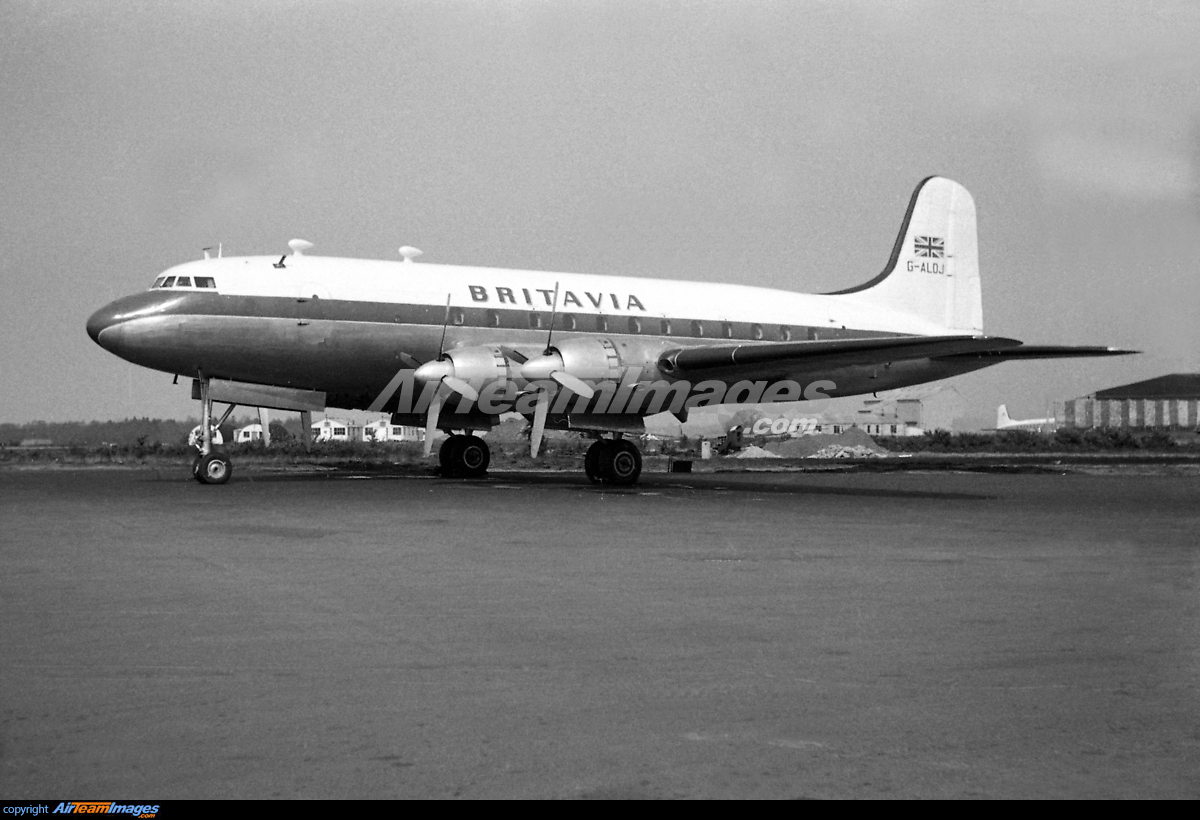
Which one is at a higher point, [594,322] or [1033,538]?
[594,322]

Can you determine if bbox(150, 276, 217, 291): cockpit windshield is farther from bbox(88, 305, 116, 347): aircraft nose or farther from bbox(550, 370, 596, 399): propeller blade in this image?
bbox(550, 370, 596, 399): propeller blade

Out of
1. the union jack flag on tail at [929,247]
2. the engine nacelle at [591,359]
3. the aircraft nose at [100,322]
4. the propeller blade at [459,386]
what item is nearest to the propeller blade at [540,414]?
the engine nacelle at [591,359]

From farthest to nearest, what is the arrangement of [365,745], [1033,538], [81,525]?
[81,525], [1033,538], [365,745]

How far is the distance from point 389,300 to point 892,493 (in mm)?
10486

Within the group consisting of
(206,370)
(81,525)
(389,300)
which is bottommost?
(81,525)

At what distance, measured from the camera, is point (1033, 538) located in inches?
533

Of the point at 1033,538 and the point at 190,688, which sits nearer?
the point at 190,688

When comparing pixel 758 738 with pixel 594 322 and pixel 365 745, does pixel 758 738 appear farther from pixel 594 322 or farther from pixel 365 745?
pixel 594 322

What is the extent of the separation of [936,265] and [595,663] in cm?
2713

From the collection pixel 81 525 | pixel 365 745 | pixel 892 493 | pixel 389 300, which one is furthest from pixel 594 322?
pixel 365 745

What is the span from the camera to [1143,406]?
91188mm

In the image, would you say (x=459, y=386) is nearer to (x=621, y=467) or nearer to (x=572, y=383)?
(x=572, y=383)

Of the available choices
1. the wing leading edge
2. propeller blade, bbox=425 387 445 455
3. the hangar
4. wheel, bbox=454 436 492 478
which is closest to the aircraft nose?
propeller blade, bbox=425 387 445 455

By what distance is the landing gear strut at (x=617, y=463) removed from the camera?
24.1m
